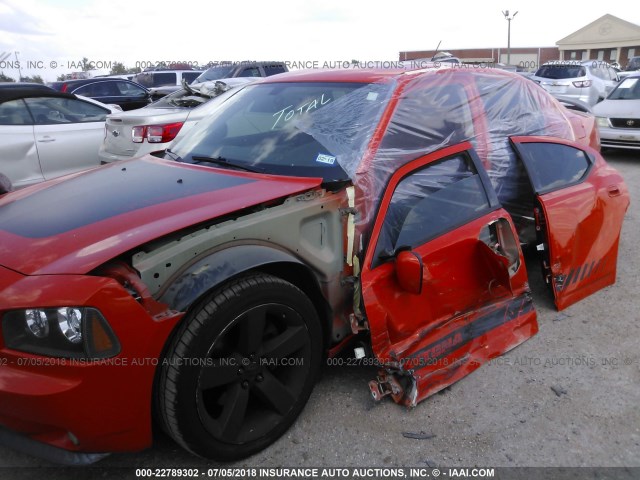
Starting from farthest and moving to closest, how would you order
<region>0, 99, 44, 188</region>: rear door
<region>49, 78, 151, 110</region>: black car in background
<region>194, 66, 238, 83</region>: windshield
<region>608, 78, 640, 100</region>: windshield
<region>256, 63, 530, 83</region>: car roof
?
<region>194, 66, 238, 83</region>: windshield < <region>49, 78, 151, 110</region>: black car in background < <region>608, 78, 640, 100</region>: windshield < <region>0, 99, 44, 188</region>: rear door < <region>256, 63, 530, 83</region>: car roof

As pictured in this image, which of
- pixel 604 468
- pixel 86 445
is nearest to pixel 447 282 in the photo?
pixel 604 468

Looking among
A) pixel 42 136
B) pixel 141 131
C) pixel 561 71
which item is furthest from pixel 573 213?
pixel 561 71

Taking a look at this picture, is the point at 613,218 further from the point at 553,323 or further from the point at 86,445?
the point at 86,445

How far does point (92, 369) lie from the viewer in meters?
1.77

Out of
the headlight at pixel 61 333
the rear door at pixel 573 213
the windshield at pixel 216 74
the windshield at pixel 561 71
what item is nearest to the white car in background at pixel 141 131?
the rear door at pixel 573 213

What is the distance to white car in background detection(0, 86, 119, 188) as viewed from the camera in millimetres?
5902

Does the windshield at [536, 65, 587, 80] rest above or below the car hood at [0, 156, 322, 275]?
below

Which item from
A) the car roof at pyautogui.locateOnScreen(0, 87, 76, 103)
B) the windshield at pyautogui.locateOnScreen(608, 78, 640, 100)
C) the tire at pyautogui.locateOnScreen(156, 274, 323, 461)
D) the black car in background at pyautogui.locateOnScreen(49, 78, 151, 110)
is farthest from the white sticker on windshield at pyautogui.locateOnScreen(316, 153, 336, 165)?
the black car in background at pyautogui.locateOnScreen(49, 78, 151, 110)

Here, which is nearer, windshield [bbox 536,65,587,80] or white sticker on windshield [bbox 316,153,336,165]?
white sticker on windshield [bbox 316,153,336,165]

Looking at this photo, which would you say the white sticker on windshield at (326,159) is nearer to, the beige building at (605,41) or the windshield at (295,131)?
the windshield at (295,131)

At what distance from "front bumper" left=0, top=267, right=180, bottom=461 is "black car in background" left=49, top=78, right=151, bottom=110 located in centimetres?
1229

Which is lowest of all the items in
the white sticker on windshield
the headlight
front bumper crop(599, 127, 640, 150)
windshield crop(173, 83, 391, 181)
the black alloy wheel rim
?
front bumper crop(599, 127, 640, 150)

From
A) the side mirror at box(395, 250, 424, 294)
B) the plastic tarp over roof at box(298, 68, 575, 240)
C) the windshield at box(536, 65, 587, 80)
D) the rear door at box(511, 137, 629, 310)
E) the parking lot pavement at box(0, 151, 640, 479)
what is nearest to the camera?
the parking lot pavement at box(0, 151, 640, 479)

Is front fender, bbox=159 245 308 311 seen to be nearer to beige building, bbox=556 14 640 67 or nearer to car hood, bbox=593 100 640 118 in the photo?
car hood, bbox=593 100 640 118
